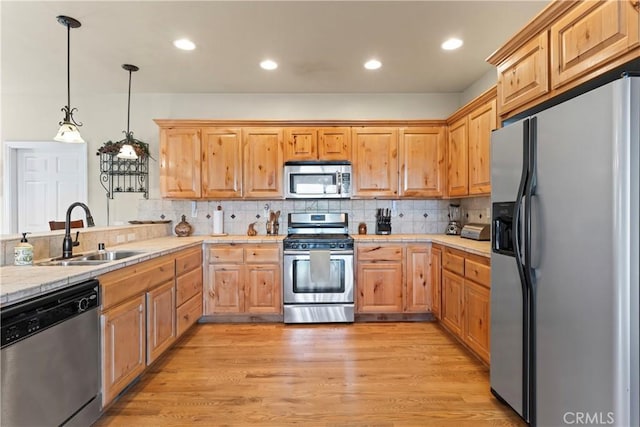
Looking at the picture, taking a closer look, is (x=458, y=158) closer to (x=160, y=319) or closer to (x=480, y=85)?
(x=480, y=85)

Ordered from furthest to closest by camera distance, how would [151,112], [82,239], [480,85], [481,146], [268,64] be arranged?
[151,112] < [480,85] < [268,64] < [481,146] < [82,239]

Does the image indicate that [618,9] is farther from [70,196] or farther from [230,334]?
[70,196]

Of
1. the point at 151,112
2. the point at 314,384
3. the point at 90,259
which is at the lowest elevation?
the point at 314,384

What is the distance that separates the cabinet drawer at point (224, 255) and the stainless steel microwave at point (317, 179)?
0.83 meters

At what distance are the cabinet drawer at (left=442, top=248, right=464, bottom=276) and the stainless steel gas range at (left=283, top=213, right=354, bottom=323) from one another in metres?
0.92

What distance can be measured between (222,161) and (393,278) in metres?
2.31

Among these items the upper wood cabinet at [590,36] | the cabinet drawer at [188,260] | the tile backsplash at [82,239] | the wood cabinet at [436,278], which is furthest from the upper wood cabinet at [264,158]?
the upper wood cabinet at [590,36]

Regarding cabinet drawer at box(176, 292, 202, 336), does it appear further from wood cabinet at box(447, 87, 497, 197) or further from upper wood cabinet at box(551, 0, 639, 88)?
upper wood cabinet at box(551, 0, 639, 88)

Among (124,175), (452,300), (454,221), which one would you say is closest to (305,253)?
(452,300)

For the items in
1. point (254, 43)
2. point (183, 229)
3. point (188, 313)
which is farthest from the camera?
point (183, 229)

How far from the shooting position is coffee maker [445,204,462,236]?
399cm

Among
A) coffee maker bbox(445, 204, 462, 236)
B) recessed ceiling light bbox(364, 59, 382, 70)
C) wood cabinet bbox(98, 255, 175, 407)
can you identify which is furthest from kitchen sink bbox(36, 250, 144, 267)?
coffee maker bbox(445, 204, 462, 236)

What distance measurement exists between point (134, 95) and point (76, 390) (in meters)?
3.62

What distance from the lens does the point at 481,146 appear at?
3061 millimetres
